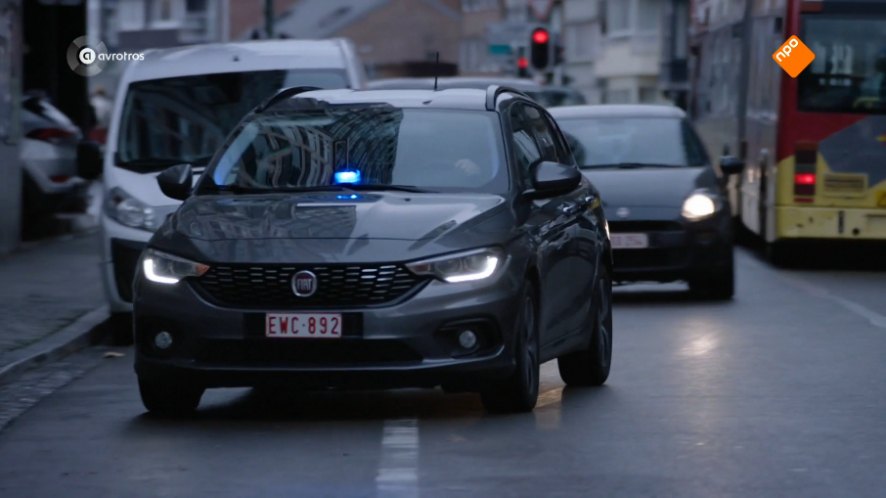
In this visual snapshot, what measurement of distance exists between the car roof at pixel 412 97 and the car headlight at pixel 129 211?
313 centimetres

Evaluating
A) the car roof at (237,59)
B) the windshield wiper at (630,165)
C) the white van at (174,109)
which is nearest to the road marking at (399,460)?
the white van at (174,109)

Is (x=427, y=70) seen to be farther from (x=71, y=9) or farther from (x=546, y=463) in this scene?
(x=546, y=463)

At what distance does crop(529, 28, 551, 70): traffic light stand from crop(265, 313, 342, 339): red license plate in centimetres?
3071

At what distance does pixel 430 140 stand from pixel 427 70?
3377 inches

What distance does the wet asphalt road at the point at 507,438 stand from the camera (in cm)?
809

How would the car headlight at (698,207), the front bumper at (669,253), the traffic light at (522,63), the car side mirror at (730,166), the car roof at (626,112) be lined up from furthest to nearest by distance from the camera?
the traffic light at (522,63) < the car roof at (626,112) < the car side mirror at (730,166) < the car headlight at (698,207) < the front bumper at (669,253)

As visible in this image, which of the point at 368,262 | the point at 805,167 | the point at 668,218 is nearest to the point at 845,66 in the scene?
the point at 805,167

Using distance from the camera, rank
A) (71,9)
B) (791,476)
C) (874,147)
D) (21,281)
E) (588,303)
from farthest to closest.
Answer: (71,9), (874,147), (21,281), (588,303), (791,476)

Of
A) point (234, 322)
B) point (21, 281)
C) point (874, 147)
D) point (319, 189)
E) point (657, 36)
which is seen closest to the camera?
point (234, 322)

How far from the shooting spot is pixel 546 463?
8.56m

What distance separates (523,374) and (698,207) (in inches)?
320

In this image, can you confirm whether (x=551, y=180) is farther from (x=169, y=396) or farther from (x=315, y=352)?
(x=169, y=396)

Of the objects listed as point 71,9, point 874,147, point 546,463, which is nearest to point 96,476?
point 546,463

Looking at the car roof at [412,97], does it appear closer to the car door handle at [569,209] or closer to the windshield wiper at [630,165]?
the car door handle at [569,209]
